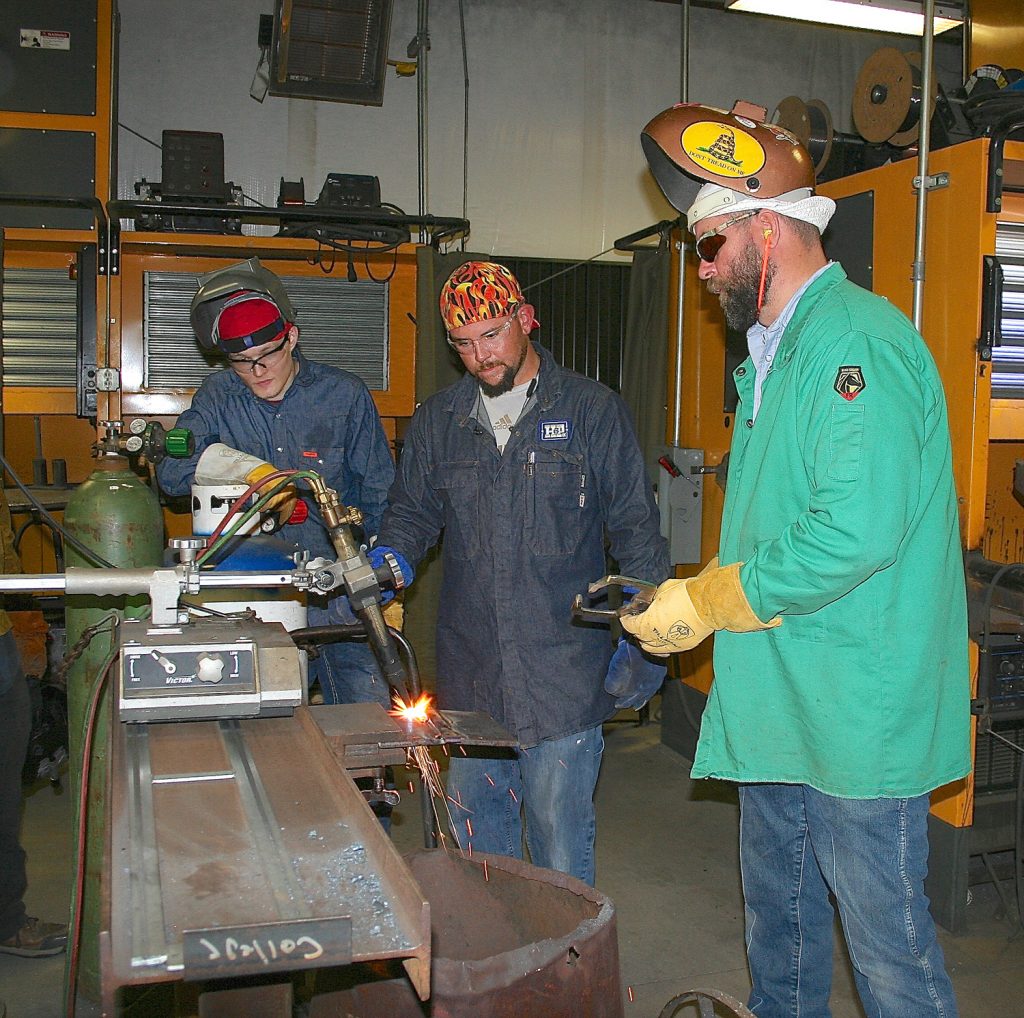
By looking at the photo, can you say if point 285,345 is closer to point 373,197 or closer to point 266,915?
point 373,197

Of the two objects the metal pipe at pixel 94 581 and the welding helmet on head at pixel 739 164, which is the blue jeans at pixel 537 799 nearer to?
the metal pipe at pixel 94 581

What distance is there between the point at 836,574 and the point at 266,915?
3.12 ft

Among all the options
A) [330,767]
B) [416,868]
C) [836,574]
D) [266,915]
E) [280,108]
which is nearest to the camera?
[266,915]

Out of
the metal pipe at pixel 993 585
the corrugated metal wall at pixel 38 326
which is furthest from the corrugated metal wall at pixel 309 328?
the metal pipe at pixel 993 585

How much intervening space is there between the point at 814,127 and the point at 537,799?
2.21m

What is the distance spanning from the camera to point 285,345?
2.68m

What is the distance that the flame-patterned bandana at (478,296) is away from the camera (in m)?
2.17

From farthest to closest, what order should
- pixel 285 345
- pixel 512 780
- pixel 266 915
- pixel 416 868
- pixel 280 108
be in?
1. pixel 280 108
2. pixel 285 345
3. pixel 512 780
4. pixel 416 868
5. pixel 266 915

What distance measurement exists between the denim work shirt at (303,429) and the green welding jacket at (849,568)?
1294 millimetres

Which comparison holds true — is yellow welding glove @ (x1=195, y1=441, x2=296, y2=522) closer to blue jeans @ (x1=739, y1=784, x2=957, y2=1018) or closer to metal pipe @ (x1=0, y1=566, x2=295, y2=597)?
metal pipe @ (x1=0, y1=566, x2=295, y2=597)

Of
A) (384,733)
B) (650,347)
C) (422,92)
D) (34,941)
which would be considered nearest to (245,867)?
(384,733)

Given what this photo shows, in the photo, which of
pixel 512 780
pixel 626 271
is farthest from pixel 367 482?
pixel 626 271

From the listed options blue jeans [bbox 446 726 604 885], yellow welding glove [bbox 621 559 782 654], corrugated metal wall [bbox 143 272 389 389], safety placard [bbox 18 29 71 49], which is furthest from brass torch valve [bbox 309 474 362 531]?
safety placard [bbox 18 29 71 49]

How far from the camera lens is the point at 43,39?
3662 mm
